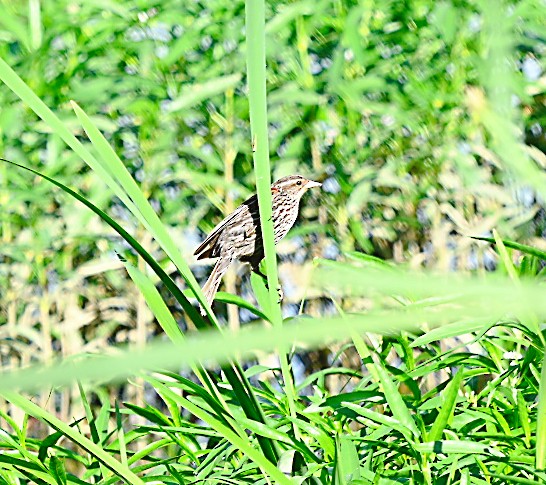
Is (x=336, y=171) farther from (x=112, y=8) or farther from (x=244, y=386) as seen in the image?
(x=244, y=386)

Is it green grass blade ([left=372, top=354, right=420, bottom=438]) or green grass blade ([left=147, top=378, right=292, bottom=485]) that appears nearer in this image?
green grass blade ([left=147, top=378, right=292, bottom=485])

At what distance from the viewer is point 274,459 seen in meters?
0.94

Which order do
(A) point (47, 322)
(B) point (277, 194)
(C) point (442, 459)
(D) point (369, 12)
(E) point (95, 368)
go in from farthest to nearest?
(A) point (47, 322), (D) point (369, 12), (B) point (277, 194), (C) point (442, 459), (E) point (95, 368)

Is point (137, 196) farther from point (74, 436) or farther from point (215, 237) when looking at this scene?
point (215, 237)

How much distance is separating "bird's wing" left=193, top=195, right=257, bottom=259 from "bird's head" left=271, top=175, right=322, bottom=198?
32 centimetres

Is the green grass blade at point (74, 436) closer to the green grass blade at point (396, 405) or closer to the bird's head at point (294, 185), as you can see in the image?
the green grass blade at point (396, 405)

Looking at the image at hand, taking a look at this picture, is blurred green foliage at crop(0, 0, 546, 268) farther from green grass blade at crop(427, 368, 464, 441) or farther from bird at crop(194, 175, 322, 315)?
green grass blade at crop(427, 368, 464, 441)

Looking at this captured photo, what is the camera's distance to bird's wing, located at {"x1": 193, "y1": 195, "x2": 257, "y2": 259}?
172 centimetres

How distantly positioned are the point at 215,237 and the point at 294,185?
1.51 feet

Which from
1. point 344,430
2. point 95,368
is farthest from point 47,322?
point 95,368

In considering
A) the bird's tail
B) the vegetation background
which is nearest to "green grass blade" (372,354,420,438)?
the bird's tail

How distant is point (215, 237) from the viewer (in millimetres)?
1785

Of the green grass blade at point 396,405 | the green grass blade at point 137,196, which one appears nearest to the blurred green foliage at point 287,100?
the green grass blade at point 396,405

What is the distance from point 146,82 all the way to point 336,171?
547 mm
